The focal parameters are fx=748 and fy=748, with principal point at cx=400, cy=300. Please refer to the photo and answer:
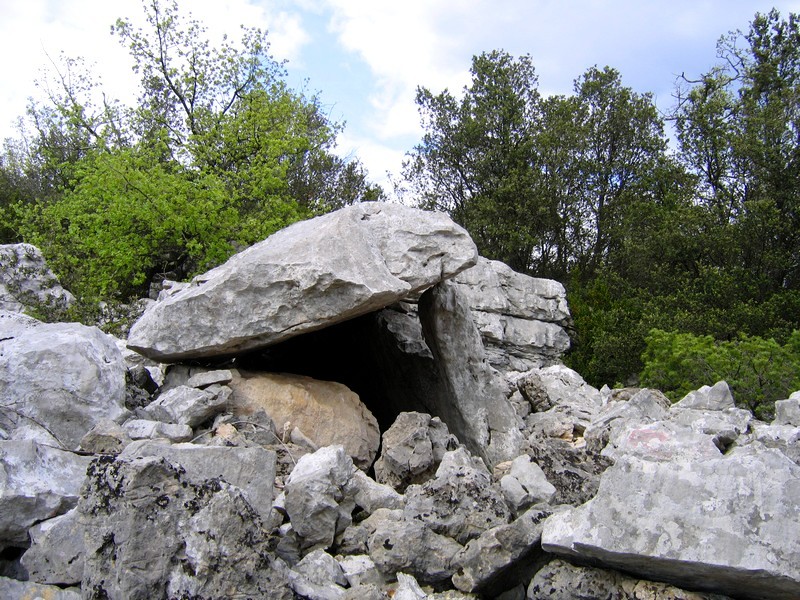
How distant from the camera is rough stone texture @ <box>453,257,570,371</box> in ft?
50.4

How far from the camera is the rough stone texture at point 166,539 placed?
355 centimetres

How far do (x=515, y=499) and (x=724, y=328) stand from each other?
13.2 meters

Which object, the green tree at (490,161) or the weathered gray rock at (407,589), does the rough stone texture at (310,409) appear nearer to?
the weathered gray rock at (407,589)

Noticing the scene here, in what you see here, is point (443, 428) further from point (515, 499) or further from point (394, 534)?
point (394, 534)

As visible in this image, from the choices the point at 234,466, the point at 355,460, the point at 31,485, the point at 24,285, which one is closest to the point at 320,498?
the point at 234,466

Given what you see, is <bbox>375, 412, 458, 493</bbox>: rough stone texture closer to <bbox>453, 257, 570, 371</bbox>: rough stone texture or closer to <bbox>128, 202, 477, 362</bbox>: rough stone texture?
<bbox>128, 202, 477, 362</bbox>: rough stone texture

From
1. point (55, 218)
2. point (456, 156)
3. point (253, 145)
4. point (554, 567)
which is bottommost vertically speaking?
point (554, 567)

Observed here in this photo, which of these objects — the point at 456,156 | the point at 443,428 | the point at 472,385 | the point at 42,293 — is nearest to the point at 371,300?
the point at 443,428

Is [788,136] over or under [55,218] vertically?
over

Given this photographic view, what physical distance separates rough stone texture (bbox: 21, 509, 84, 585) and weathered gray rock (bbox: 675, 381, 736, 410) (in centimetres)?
666

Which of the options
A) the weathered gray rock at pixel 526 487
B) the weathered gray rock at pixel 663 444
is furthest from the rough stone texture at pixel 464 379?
the weathered gray rock at pixel 526 487

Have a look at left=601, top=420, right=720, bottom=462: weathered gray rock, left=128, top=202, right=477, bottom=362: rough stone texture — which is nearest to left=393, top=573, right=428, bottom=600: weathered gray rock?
left=601, top=420, right=720, bottom=462: weathered gray rock

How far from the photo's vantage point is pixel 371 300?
21.6 ft

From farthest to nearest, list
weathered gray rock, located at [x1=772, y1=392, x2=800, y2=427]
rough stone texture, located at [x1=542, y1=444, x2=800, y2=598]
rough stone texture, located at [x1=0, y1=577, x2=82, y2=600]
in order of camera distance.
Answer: weathered gray rock, located at [x1=772, y1=392, x2=800, y2=427], rough stone texture, located at [x1=0, y1=577, x2=82, y2=600], rough stone texture, located at [x1=542, y1=444, x2=800, y2=598]
